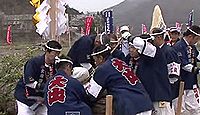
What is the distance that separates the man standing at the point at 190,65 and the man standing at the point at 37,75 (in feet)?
7.22

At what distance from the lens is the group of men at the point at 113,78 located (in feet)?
16.4

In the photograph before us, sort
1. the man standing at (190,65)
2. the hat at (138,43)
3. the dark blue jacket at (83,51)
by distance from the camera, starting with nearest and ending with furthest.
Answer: the hat at (138,43), the dark blue jacket at (83,51), the man standing at (190,65)

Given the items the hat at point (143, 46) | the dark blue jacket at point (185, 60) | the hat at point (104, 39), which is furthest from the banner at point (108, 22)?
the hat at point (143, 46)

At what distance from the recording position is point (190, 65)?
23.7 ft

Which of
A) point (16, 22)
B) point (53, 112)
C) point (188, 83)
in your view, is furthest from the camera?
point (16, 22)

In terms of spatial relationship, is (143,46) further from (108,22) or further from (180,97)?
(108,22)

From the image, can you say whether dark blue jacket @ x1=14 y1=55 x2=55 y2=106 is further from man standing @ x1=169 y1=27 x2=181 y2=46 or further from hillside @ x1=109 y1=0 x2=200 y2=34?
hillside @ x1=109 y1=0 x2=200 y2=34

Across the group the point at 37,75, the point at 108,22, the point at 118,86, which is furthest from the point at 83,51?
the point at 118,86

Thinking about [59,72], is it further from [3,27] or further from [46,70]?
[3,27]

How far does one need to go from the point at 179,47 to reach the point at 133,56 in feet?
5.63

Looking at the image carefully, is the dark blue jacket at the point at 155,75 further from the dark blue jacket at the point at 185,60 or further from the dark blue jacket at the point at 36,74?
the dark blue jacket at the point at 185,60

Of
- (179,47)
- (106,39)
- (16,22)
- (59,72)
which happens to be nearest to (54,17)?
(106,39)

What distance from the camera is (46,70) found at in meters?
6.09

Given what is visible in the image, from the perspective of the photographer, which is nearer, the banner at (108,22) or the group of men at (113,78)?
the group of men at (113,78)
